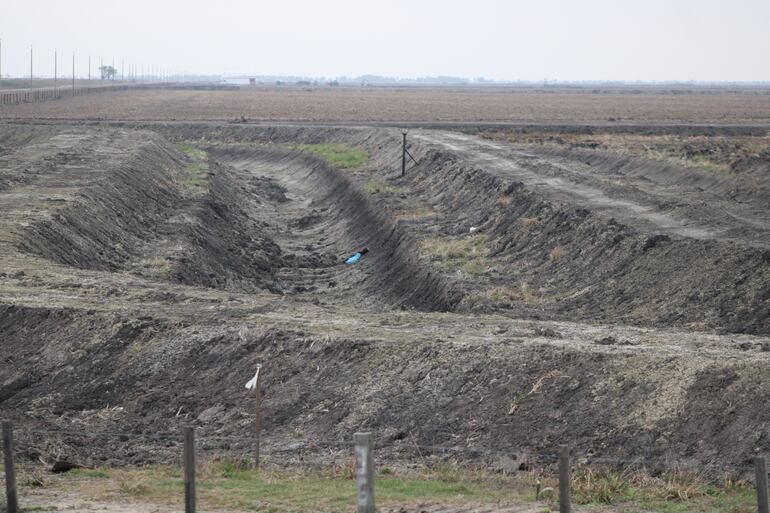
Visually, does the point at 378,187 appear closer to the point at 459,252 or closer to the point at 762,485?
the point at 459,252

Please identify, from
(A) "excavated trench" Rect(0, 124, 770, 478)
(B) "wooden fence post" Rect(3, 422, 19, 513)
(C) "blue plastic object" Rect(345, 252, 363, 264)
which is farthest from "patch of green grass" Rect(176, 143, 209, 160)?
(B) "wooden fence post" Rect(3, 422, 19, 513)

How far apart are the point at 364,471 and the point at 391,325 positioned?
35.5 feet

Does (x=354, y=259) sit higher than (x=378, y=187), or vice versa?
(x=378, y=187)

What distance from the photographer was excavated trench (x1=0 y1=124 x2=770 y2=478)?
50.1 feet

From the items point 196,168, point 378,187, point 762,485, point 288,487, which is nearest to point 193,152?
point 196,168

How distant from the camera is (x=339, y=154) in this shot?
213ft

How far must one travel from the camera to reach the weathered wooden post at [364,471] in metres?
9.10

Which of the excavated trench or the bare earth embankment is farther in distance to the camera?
the excavated trench

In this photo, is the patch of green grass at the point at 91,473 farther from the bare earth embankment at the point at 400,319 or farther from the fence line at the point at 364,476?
the fence line at the point at 364,476

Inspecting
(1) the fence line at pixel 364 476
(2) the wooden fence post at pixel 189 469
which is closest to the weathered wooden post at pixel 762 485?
(1) the fence line at pixel 364 476

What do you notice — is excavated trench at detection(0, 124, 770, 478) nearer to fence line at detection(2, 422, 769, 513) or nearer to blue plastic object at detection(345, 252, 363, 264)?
blue plastic object at detection(345, 252, 363, 264)

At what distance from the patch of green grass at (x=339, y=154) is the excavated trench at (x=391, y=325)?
56.0ft

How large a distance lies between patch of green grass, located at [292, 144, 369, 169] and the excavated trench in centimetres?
1708

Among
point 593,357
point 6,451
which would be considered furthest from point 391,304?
point 6,451
